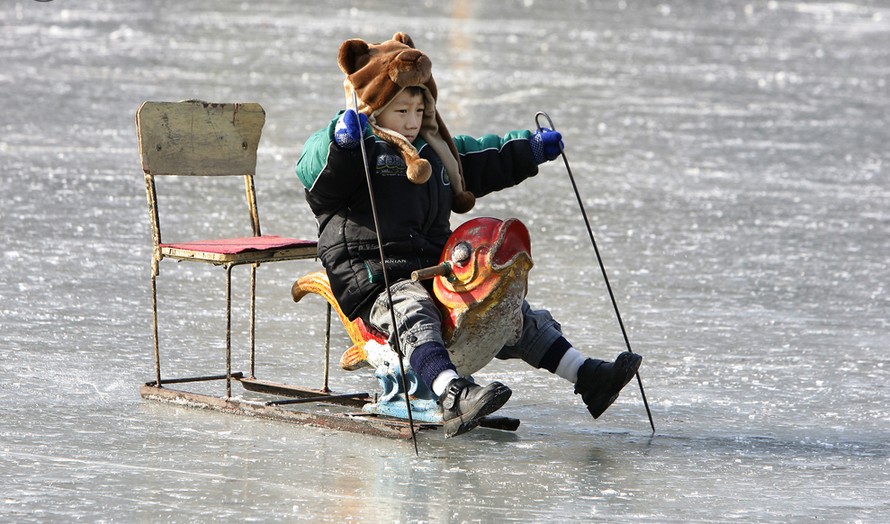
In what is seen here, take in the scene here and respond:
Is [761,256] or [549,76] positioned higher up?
[549,76]

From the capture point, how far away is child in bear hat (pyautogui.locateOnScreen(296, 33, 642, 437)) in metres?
4.52

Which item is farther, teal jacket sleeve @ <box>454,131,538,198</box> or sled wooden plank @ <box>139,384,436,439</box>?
teal jacket sleeve @ <box>454,131,538,198</box>

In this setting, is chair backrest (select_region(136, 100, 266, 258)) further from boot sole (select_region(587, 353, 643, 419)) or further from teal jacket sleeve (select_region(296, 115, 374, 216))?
boot sole (select_region(587, 353, 643, 419))

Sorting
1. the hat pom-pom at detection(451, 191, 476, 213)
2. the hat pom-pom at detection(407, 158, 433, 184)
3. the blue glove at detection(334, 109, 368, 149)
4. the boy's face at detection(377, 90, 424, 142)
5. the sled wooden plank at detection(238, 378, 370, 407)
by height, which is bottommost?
the sled wooden plank at detection(238, 378, 370, 407)

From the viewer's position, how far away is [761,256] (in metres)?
8.00

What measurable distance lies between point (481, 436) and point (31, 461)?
1.36 metres

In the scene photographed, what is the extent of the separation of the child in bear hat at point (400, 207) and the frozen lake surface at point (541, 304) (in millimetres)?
258

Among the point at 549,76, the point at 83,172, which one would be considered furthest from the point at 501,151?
the point at 549,76

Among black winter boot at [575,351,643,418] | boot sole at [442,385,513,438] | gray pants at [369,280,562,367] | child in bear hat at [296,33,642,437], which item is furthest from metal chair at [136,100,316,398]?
black winter boot at [575,351,643,418]

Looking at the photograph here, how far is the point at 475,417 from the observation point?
13.9ft

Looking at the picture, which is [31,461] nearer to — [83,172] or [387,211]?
[387,211]

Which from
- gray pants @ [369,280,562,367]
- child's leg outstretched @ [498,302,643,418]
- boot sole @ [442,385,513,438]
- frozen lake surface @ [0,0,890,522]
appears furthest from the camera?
child's leg outstretched @ [498,302,643,418]

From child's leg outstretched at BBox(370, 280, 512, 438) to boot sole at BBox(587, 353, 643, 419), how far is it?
489mm

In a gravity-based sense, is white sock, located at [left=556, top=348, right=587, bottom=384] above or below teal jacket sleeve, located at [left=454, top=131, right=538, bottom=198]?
below
